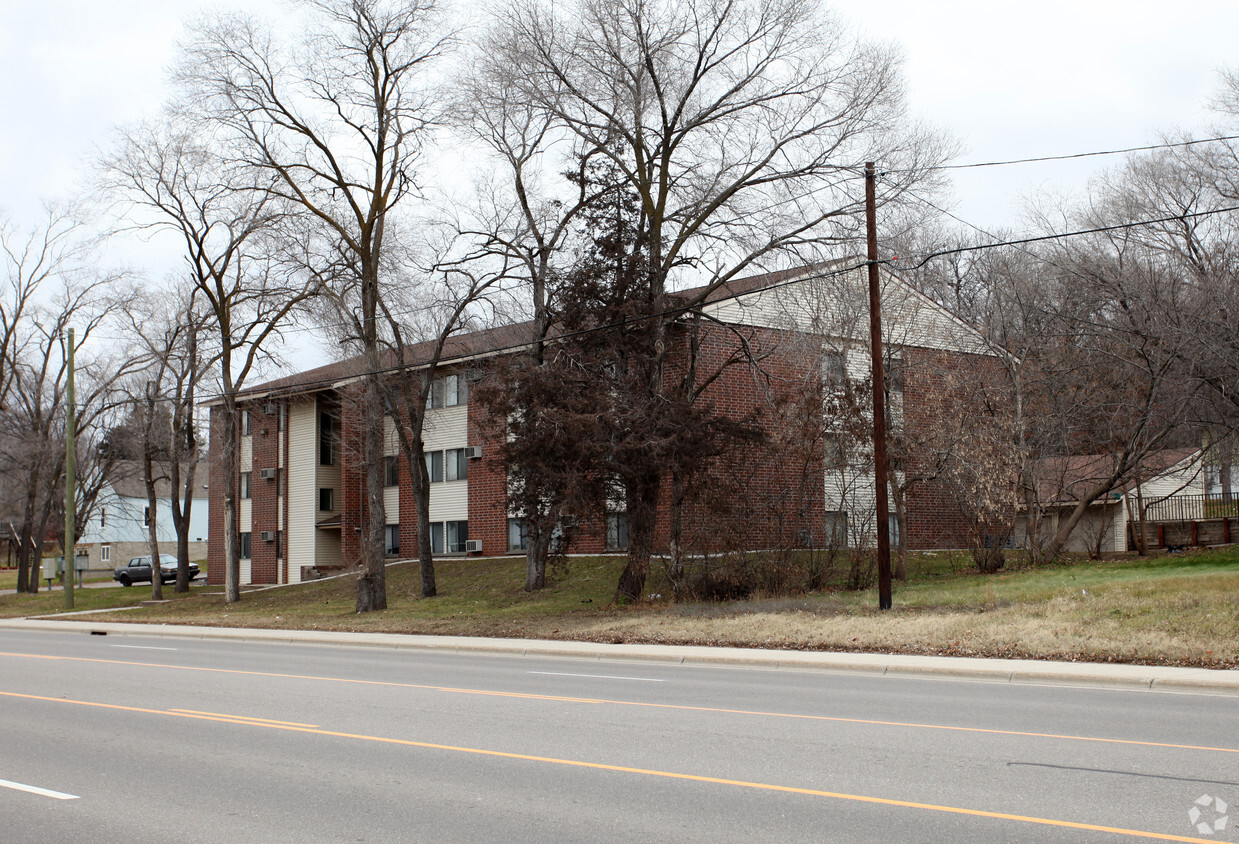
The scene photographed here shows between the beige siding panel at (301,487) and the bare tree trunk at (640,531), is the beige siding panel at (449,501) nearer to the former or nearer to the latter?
the beige siding panel at (301,487)

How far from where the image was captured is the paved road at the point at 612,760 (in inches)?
246

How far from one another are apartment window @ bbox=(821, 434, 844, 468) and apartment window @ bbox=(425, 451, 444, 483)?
1938 cm

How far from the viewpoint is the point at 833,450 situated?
25.4 m

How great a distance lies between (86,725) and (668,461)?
14080 millimetres

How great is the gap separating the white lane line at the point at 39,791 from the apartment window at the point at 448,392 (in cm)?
3236

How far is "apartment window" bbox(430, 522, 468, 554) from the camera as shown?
132ft

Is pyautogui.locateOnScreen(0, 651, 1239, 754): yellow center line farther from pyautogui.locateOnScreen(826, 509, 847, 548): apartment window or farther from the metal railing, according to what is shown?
the metal railing

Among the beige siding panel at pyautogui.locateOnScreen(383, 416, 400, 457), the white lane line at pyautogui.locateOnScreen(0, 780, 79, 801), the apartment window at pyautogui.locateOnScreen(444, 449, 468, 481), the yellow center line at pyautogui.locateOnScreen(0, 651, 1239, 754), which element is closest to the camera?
the white lane line at pyautogui.locateOnScreen(0, 780, 79, 801)

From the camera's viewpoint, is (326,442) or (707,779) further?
(326,442)

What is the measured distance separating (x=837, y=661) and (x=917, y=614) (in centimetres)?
447

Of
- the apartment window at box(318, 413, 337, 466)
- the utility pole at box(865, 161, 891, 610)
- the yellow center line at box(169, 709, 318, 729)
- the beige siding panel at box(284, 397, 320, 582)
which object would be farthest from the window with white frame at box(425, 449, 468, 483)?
the yellow center line at box(169, 709, 318, 729)

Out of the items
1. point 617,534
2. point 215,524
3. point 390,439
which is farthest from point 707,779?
point 215,524

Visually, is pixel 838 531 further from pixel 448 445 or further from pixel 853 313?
pixel 448 445

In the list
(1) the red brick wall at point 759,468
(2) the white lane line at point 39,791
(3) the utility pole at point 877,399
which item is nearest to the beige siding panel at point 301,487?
(1) the red brick wall at point 759,468
